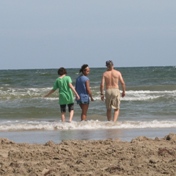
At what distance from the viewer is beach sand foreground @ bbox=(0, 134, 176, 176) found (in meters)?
5.83

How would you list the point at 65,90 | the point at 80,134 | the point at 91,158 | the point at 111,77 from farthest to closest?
the point at 65,90
the point at 111,77
the point at 80,134
the point at 91,158

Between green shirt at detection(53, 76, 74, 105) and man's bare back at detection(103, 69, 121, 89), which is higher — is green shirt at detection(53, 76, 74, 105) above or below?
below

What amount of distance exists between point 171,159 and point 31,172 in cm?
163

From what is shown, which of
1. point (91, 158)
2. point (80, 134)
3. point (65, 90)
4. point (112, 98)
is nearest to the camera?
point (91, 158)

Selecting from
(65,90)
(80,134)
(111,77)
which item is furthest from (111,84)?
(80,134)

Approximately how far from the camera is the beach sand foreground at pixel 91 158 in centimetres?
583

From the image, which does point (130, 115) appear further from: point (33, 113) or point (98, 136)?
point (98, 136)

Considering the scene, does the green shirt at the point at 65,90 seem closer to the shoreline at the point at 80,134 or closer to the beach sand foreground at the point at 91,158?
the shoreline at the point at 80,134

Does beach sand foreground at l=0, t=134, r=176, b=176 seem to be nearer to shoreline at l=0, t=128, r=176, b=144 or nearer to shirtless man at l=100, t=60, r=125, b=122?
shoreline at l=0, t=128, r=176, b=144

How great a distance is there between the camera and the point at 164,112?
15836 millimetres

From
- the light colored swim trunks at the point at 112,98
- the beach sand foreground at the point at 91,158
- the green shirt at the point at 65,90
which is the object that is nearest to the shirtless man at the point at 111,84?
the light colored swim trunks at the point at 112,98

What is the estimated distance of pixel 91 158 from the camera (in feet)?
21.6

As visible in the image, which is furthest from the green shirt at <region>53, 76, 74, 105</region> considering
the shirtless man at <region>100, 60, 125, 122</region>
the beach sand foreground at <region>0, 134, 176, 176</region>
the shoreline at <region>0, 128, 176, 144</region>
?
the beach sand foreground at <region>0, 134, 176, 176</region>

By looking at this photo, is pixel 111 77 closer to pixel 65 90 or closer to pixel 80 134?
pixel 65 90
